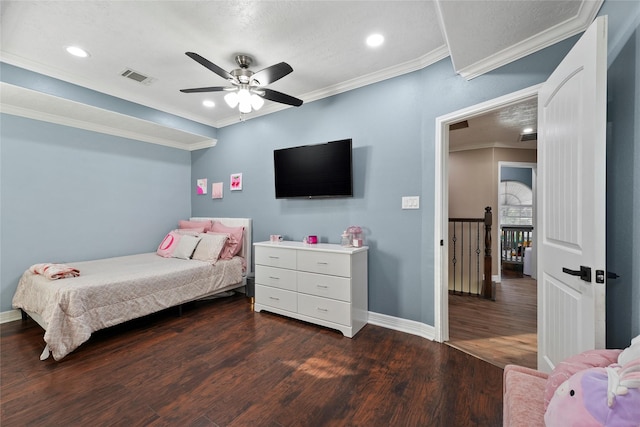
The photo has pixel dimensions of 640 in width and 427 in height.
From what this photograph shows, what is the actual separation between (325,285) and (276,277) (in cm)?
65

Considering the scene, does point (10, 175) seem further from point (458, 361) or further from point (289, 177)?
point (458, 361)

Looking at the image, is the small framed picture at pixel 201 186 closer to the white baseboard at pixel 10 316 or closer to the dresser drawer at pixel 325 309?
the white baseboard at pixel 10 316

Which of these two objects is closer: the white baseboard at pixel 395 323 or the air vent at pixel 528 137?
the white baseboard at pixel 395 323

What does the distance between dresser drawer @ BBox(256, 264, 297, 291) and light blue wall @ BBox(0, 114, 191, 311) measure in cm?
215

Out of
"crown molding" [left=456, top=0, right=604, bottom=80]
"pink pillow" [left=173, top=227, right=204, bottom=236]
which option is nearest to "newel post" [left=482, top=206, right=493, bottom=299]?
"crown molding" [left=456, top=0, right=604, bottom=80]

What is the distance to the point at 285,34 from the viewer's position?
2.13m

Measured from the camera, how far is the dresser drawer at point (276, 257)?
111 inches

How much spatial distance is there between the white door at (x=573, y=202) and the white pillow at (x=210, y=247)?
10.6 feet

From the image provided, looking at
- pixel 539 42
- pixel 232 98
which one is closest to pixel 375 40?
pixel 539 42

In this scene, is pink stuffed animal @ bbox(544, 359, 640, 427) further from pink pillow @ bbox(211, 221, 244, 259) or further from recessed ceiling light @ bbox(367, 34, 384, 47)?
pink pillow @ bbox(211, 221, 244, 259)

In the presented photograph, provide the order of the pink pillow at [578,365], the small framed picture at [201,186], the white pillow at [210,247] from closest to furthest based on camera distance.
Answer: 1. the pink pillow at [578,365]
2. the white pillow at [210,247]
3. the small framed picture at [201,186]

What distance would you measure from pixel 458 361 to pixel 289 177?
8.22 ft

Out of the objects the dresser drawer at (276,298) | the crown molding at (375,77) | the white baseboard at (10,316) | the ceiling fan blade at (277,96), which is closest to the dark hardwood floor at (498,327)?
the dresser drawer at (276,298)

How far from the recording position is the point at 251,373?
1926mm
